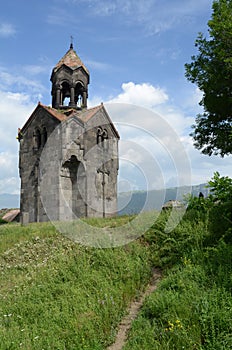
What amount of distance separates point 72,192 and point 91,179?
4.63ft

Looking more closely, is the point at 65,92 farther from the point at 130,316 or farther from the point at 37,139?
the point at 130,316

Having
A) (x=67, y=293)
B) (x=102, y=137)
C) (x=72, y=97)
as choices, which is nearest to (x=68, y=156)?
(x=102, y=137)

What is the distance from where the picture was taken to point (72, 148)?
1977 cm

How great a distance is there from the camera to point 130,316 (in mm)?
6242

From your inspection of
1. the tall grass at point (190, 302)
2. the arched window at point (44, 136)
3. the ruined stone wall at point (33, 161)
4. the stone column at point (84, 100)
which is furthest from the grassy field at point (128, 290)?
the stone column at point (84, 100)

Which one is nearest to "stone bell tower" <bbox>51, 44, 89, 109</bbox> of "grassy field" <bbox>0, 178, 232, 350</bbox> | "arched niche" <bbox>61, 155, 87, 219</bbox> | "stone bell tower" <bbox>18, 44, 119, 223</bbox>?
"stone bell tower" <bbox>18, 44, 119, 223</bbox>

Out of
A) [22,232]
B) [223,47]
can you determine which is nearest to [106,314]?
[22,232]

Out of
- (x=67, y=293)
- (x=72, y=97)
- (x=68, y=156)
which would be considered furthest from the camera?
(x=72, y=97)

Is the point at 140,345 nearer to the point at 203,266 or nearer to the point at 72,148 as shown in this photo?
the point at 203,266

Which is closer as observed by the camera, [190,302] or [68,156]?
[190,302]

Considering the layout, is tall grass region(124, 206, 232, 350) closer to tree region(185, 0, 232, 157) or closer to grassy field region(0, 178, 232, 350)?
grassy field region(0, 178, 232, 350)

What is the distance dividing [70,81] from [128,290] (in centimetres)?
1871

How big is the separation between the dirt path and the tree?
785 cm

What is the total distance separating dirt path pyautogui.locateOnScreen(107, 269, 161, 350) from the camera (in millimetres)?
5536
